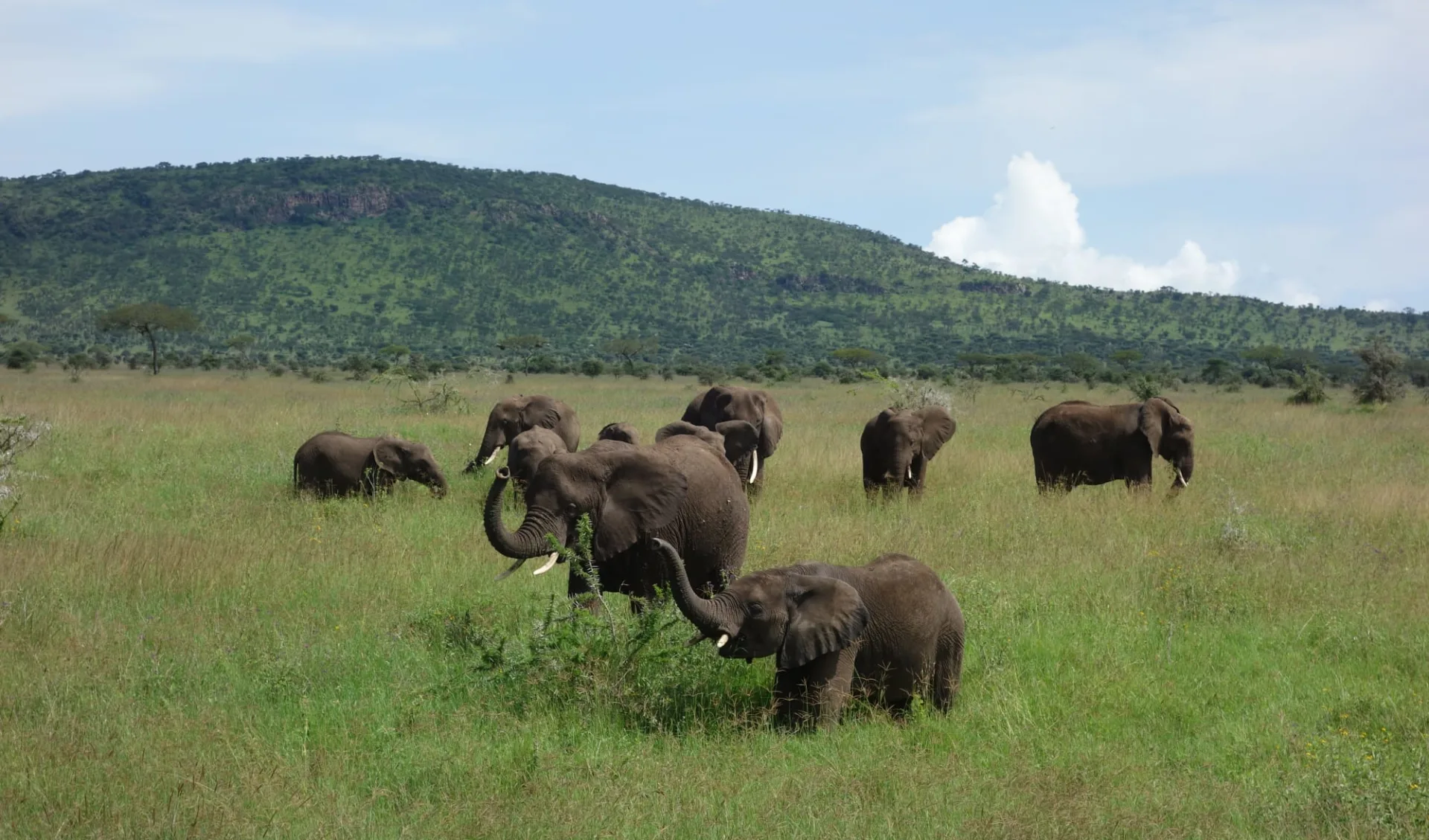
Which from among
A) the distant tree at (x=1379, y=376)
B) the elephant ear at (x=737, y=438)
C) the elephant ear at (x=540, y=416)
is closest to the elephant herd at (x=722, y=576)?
the elephant ear at (x=737, y=438)

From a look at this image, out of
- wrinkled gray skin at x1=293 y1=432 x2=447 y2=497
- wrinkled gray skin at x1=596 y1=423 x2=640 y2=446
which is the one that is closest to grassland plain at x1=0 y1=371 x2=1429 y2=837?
wrinkled gray skin at x1=293 y1=432 x2=447 y2=497

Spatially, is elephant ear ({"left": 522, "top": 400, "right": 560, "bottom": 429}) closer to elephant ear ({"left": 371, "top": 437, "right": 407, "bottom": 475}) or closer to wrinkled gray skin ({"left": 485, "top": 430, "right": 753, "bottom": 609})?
elephant ear ({"left": 371, "top": 437, "right": 407, "bottom": 475})

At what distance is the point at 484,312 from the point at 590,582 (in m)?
90.4

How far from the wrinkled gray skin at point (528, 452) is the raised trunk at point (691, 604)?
6294 millimetres

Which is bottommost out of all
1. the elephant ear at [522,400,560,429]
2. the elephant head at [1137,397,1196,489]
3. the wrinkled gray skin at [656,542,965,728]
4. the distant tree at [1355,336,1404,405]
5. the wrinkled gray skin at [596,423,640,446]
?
the wrinkled gray skin at [656,542,965,728]

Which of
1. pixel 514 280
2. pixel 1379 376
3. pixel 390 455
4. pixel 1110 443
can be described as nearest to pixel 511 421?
pixel 390 455

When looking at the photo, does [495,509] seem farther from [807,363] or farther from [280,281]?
[280,281]

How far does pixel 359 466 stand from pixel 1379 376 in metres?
33.1

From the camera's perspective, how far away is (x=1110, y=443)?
17156 millimetres

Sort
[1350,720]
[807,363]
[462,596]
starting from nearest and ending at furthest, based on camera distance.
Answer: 1. [1350,720]
2. [462,596]
3. [807,363]

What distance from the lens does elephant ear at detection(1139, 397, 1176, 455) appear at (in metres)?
16.7

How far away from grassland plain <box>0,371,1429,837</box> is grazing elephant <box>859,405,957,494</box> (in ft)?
2.62

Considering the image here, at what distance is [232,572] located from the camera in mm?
10898

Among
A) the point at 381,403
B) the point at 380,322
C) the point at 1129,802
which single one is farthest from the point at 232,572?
the point at 380,322
